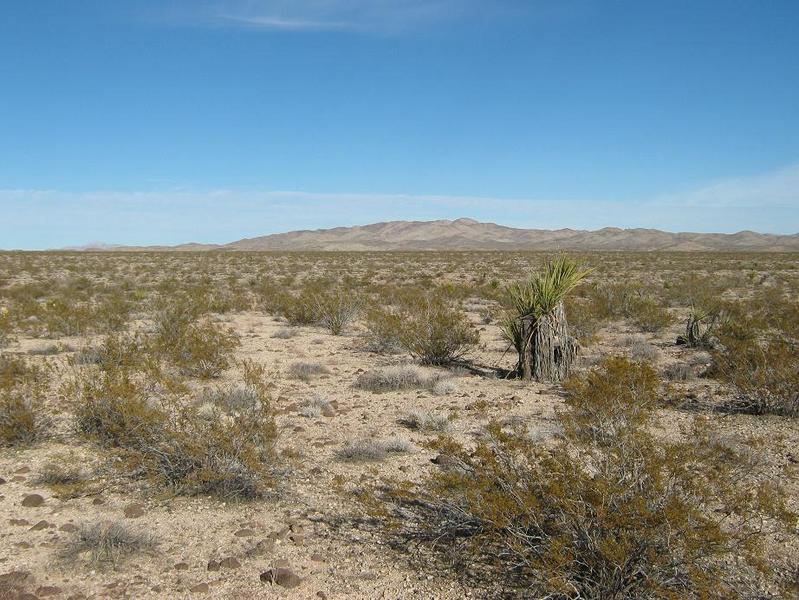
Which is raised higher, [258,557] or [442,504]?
[442,504]

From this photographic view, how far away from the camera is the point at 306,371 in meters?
11.1

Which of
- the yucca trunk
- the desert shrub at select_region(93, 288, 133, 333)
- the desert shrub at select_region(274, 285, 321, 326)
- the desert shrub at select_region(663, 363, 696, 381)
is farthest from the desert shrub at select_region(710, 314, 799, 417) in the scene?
the desert shrub at select_region(93, 288, 133, 333)

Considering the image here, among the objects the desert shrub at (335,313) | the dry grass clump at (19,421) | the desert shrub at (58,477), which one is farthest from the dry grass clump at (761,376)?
the desert shrub at (335,313)

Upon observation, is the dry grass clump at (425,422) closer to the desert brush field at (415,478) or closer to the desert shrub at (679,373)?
the desert brush field at (415,478)

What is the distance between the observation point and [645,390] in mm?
5875

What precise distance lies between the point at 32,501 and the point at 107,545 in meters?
1.45

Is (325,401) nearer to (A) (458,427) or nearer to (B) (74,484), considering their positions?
(A) (458,427)

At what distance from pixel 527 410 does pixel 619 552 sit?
5.27m

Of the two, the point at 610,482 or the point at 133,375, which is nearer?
the point at 610,482

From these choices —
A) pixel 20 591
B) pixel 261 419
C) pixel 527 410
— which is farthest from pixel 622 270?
pixel 20 591

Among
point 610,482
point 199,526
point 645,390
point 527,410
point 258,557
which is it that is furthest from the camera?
point 527,410

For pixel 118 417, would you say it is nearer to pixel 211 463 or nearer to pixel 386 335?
pixel 211 463

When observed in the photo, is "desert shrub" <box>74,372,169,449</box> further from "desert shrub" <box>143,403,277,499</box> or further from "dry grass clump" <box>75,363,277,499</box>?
"desert shrub" <box>143,403,277,499</box>

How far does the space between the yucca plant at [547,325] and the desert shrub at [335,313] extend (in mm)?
6556
